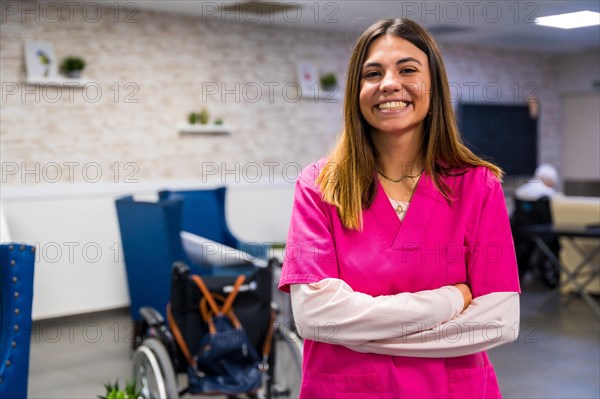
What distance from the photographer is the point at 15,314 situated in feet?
8.32

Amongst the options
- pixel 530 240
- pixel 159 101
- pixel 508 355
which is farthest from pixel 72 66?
pixel 530 240

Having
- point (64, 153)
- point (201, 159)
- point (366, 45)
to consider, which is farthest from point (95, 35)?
point (366, 45)

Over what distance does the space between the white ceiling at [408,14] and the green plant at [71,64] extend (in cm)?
60

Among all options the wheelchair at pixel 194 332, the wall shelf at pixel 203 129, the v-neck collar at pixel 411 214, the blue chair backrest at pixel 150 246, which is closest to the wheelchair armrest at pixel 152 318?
the wheelchair at pixel 194 332

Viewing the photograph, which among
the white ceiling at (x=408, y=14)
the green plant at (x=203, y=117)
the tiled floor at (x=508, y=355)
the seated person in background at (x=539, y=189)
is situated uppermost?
the white ceiling at (x=408, y=14)

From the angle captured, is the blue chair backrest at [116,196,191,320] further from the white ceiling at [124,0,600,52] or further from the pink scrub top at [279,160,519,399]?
the pink scrub top at [279,160,519,399]

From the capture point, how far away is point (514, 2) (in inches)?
231

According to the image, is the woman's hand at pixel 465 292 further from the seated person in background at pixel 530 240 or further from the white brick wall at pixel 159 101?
the seated person in background at pixel 530 240

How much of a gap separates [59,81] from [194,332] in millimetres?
3430

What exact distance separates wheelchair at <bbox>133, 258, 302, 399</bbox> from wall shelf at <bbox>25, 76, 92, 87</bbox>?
119 inches

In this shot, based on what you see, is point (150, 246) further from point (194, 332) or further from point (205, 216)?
point (194, 332)

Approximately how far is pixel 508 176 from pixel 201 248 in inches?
244

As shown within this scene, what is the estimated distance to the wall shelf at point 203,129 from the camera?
6.68 meters

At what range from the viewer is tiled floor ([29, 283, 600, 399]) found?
4.24 meters
